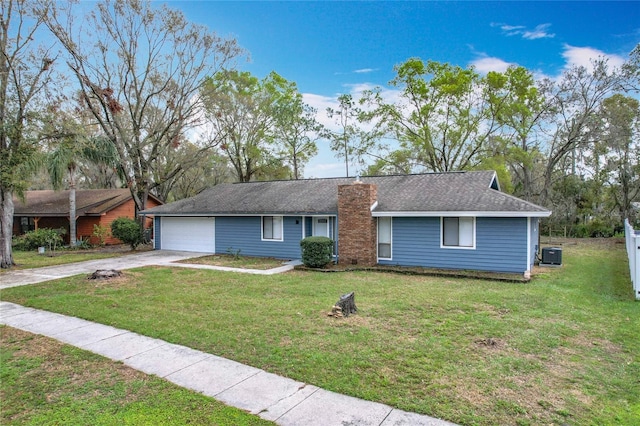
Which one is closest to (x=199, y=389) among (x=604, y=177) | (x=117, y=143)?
(x=117, y=143)

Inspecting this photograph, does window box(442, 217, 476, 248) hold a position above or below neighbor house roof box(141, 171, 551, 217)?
below

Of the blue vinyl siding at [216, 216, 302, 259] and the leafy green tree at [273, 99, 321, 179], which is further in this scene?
the leafy green tree at [273, 99, 321, 179]

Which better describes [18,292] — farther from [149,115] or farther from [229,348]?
[149,115]

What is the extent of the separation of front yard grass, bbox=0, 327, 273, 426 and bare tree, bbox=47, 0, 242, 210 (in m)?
17.9

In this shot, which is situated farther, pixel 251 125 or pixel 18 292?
pixel 251 125

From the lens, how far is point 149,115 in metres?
24.3

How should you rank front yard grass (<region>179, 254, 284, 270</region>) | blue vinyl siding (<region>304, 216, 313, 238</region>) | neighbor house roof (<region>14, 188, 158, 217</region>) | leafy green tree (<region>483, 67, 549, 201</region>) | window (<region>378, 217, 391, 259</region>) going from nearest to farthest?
window (<region>378, 217, 391, 259</region>), front yard grass (<region>179, 254, 284, 270</region>), blue vinyl siding (<region>304, 216, 313, 238</region>), neighbor house roof (<region>14, 188, 158, 217</region>), leafy green tree (<region>483, 67, 549, 201</region>)

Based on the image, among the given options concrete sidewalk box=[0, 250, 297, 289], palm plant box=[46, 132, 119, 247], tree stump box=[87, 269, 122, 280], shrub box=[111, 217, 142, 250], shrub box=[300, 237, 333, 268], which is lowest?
concrete sidewalk box=[0, 250, 297, 289]

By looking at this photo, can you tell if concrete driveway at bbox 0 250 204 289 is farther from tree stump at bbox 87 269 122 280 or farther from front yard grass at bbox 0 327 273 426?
front yard grass at bbox 0 327 273 426

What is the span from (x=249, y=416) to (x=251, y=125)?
26808 millimetres

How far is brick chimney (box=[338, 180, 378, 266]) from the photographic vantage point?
43.6ft

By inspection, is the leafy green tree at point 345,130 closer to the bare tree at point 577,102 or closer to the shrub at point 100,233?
the bare tree at point 577,102

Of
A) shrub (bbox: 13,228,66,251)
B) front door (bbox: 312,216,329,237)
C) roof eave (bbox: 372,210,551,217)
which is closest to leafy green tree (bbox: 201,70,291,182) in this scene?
shrub (bbox: 13,228,66,251)

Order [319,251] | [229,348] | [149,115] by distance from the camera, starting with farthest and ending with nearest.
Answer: [149,115]
[319,251]
[229,348]
